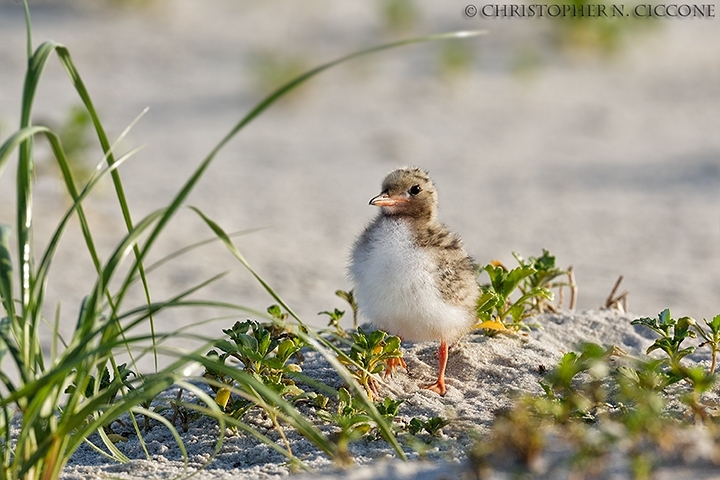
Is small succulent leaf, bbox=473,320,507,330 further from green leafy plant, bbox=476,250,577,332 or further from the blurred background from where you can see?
the blurred background

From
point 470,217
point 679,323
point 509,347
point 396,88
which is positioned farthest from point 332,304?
point 396,88

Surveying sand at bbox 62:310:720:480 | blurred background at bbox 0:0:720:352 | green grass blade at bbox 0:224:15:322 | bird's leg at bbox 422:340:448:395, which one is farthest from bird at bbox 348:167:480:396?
green grass blade at bbox 0:224:15:322

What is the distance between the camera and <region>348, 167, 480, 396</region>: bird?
3.44 metres

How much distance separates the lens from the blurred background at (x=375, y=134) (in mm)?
6684

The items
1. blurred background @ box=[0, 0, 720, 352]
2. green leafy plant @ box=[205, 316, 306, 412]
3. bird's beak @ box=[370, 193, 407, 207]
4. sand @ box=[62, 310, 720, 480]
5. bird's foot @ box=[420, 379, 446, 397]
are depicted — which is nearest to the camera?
sand @ box=[62, 310, 720, 480]

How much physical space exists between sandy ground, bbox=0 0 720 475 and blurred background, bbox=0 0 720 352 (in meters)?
0.03

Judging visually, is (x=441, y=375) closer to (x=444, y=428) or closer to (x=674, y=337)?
(x=444, y=428)

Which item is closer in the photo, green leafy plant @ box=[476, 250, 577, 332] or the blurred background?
green leafy plant @ box=[476, 250, 577, 332]

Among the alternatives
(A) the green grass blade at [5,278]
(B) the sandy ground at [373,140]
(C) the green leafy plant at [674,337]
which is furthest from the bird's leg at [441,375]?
(B) the sandy ground at [373,140]

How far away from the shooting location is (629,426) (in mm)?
2188

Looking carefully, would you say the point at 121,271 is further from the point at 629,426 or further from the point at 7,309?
the point at 629,426

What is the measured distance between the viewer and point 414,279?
137 inches

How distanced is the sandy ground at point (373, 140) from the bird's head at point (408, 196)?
203 cm

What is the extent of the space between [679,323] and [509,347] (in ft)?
2.33
